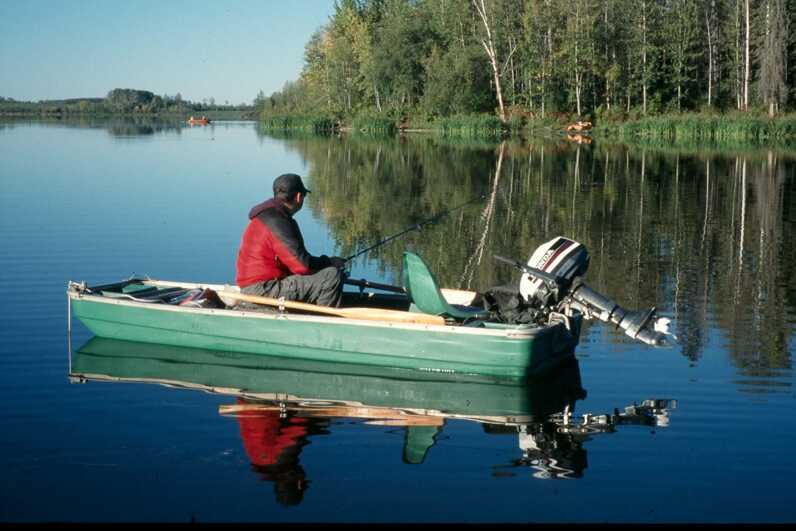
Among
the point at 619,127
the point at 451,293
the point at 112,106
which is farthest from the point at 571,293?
the point at 112,106

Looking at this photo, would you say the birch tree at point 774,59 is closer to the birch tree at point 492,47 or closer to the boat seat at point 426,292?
the birch tree at point 492,47

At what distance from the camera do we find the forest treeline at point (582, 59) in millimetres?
48500

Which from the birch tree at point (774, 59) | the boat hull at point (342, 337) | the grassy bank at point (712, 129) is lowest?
the boat hull at point (342, 337)

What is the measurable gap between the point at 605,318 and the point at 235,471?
345cm

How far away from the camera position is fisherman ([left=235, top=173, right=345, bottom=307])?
8.54 meters

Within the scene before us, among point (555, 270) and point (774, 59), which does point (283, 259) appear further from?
point (774, 59)

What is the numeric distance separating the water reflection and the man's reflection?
11.7 feet

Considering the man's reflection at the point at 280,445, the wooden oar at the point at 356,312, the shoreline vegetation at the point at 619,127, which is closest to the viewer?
the man's reflection at the point at 280,445

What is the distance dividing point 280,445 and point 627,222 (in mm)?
11799

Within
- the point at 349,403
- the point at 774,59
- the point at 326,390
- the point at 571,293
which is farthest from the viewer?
the point at 774,59

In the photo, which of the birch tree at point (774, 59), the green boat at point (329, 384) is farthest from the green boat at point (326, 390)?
the birch tree at point (774, 59)

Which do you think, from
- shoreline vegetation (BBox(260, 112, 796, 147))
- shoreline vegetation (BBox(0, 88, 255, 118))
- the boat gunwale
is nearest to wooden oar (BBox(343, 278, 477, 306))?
the boat gunwale

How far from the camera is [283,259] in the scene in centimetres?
862

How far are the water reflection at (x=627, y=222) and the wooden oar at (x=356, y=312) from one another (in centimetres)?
213
